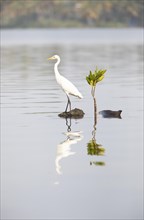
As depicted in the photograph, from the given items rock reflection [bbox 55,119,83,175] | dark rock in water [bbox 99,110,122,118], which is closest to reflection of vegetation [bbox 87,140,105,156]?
rock reflection [bbox 55,119,83,175]

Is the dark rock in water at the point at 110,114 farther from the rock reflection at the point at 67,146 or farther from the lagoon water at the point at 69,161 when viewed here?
the rock reflection at the point at 67,146

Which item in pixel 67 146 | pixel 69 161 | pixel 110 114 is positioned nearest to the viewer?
pixel 69 161

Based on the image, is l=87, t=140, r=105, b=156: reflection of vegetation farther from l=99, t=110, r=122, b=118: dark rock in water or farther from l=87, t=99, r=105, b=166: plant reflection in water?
l=99, t=110, r=122, b=118: dark rock in water

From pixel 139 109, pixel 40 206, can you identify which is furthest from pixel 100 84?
pixel 40 206

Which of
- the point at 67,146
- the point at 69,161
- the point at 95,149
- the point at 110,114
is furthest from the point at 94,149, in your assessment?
the point at 110,114

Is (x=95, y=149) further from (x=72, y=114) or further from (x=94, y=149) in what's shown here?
(x=72, y=114)

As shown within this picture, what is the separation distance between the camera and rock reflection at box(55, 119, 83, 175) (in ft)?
78.5

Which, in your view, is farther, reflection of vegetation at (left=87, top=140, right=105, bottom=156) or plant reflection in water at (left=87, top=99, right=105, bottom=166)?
reflection of vegetation at (left=87, top=140, right=105, bottom=156)

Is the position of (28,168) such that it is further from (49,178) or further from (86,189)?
(86,189)

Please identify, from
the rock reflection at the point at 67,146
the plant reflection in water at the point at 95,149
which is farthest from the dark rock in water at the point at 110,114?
the plant reflection in water at the point at 95,149

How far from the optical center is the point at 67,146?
26.6 meters

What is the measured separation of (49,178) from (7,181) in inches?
42.8

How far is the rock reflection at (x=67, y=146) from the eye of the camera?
2392cm

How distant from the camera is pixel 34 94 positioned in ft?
146
